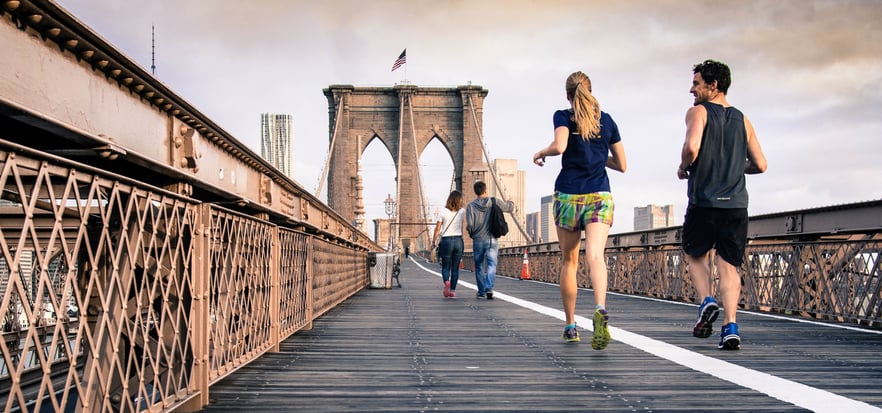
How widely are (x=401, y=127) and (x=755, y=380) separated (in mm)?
66977

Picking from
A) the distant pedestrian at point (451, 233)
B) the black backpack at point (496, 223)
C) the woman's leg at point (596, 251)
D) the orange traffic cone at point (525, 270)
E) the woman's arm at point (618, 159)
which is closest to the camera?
the woman's leg at point (596, 251)

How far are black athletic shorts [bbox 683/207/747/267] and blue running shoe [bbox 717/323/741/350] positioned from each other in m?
0.43

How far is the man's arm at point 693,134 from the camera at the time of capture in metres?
4.70

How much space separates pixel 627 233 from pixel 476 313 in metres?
4.93

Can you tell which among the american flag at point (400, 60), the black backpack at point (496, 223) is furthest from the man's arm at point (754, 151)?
the american flag at point (400, 60)

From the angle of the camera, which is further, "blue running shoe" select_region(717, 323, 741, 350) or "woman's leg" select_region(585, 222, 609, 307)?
"woman's leg" select_region(585, 222, 609, 307)

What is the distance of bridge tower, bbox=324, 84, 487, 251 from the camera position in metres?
69.1

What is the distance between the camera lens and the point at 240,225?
3.57 metres

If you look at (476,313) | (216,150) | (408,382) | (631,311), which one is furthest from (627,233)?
(408,382)

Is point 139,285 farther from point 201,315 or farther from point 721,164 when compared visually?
point 721,164

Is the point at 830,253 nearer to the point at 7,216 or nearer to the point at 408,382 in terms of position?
the point at 408,382

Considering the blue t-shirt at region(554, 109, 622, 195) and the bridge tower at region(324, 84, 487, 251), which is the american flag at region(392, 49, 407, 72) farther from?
the blue t-shirt at region(554, 109, 622, 195)

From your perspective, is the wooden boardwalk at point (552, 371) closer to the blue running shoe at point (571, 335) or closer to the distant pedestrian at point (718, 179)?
the blue running shoe at point (571, 335)

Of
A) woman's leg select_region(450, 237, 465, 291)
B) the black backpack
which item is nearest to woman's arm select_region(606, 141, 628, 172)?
the black backpack
